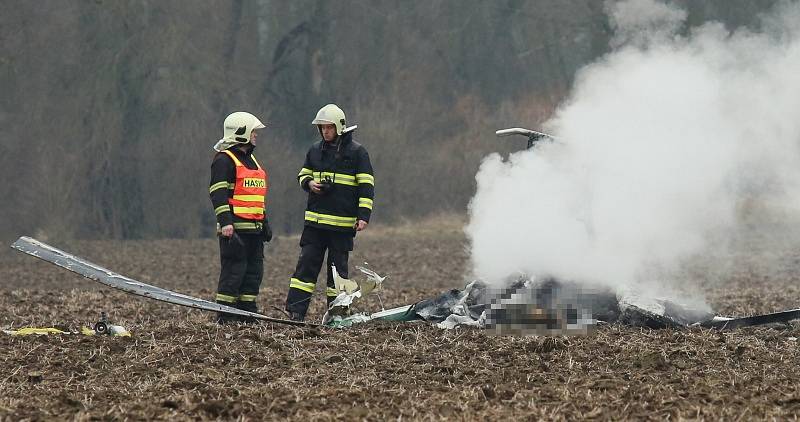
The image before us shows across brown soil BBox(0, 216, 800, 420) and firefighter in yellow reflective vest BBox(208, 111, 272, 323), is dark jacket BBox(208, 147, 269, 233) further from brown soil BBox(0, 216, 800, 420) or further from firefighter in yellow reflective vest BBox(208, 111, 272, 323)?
brown soil BBox(0, 216, 800, 420)

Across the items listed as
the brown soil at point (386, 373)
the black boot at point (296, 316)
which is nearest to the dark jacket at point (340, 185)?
the black boot at point (296, 316)

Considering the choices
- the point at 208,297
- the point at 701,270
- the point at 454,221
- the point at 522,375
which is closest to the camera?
the point at 522,375

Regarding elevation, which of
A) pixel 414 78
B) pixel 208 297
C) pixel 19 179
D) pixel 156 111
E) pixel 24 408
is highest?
pixel 414 78

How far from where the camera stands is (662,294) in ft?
39.0

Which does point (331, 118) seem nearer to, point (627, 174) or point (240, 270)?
point (240, 270)

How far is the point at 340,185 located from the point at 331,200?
157 mm

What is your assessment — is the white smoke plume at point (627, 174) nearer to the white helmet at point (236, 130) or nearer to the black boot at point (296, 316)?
the black boot at point (296, 316)

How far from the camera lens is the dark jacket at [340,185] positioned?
11492mm

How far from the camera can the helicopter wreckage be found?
1023 cm

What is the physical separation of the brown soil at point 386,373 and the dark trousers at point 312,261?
0.65m

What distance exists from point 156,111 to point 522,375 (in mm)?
25846

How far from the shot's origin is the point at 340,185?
1152cm

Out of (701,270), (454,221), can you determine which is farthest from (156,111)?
(701,270)

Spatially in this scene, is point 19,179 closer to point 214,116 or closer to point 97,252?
point 97,252
